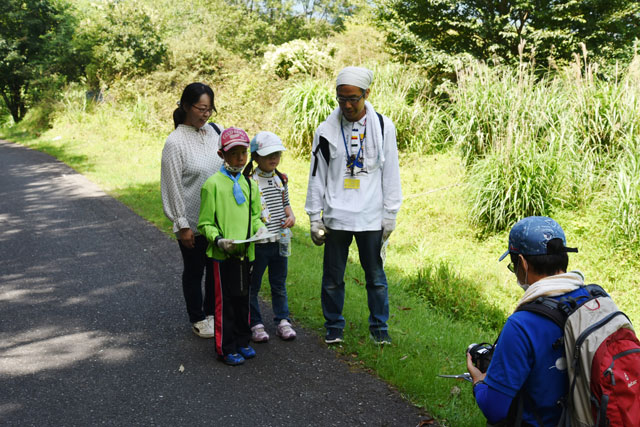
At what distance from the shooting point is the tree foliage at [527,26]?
1319 cm

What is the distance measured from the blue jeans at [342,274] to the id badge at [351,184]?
347 mm

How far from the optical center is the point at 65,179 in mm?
12000

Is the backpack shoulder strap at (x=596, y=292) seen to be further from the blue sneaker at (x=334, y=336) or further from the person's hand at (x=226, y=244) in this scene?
the blue sneaker at (x=334, y=336)

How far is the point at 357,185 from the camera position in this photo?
169 inches

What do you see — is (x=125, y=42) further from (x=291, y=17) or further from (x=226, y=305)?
(x=291, y=17)

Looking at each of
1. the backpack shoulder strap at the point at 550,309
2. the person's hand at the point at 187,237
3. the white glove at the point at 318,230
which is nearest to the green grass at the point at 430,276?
the white glove at the point at 318,230

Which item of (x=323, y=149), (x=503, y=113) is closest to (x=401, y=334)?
(x=323, y=149)

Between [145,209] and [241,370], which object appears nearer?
[241,370]

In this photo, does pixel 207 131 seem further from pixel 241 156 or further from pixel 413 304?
pixel 413 304

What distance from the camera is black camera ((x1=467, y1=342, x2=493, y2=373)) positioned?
250cm

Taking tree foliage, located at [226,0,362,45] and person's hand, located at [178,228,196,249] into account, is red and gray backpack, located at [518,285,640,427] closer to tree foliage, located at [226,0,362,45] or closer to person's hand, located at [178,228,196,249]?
person's hand, located at [178,228,196,249]

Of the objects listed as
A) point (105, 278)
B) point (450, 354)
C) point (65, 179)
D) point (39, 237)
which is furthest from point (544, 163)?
point (65, 179)

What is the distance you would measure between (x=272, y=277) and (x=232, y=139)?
1304mm

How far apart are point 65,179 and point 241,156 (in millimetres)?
9266
